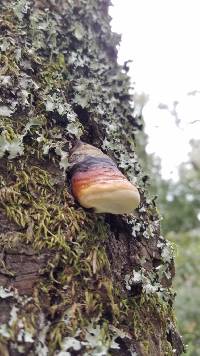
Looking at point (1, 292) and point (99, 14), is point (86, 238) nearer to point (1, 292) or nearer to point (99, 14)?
point (1, 292)

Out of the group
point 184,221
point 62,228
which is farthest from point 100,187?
point 184,221

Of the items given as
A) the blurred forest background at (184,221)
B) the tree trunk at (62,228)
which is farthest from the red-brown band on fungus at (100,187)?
the blurred forest background at (184,221)

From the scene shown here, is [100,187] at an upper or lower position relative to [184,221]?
lower

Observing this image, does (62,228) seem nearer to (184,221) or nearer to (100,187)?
(100,187)

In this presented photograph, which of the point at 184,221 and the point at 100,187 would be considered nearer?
the point at 100,187

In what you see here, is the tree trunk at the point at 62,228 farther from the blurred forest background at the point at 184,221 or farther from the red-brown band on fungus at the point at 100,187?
the blurred forest background at the point at 184,221

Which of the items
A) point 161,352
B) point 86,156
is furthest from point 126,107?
point 161,352
